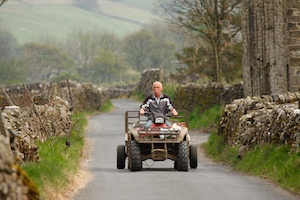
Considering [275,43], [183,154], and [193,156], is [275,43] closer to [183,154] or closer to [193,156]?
[193,156]

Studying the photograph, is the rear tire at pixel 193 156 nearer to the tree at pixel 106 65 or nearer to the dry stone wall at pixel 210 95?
the dry stone wall at pixel 210 95

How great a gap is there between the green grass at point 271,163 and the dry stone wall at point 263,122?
0.24 meters

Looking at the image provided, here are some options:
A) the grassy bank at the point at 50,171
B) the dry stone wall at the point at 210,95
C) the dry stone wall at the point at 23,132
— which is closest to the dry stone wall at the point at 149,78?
the dry stone wall at the point at 23,132

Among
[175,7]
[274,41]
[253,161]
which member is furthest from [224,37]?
[253,161]

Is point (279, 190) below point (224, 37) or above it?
below

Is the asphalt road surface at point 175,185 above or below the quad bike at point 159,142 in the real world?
below

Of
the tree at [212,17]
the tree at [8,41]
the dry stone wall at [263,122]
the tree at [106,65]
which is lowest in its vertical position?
the dry stone wall at [263,122]

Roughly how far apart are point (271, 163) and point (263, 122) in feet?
10.3

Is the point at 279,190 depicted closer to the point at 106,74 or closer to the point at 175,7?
the point at 175,7

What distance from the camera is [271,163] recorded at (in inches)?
761

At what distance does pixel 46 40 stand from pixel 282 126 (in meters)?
170

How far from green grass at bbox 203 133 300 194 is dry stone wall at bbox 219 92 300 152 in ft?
0.79

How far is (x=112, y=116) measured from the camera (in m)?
51.4

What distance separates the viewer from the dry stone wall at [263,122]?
1966cm
